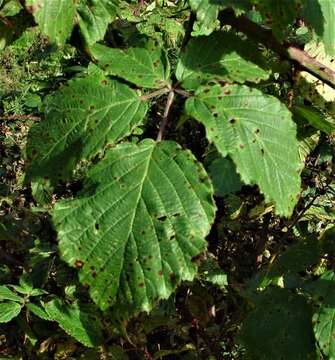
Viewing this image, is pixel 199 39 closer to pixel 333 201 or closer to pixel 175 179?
pixel 175 179

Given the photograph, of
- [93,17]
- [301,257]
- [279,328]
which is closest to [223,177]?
[301,257]

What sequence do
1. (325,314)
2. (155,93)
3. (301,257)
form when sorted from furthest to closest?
(301,257) → (325,314) → (155,93)

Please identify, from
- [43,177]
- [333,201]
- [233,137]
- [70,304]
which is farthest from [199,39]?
[333,201]

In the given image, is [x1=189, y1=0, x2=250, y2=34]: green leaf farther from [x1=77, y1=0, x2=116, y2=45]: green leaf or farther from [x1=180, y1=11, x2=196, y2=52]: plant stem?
[x1=77, y1=0, x2=116, y2=45]: green leaf

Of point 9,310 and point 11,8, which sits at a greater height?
point 11,8

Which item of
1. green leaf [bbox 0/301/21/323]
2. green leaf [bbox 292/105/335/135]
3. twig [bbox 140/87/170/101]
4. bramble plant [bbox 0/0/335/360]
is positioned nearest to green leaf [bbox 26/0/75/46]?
bramble plant [bbox 0/0/335/360]

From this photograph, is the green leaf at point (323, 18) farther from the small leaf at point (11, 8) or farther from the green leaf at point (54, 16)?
the small leaf at point (11, 8)

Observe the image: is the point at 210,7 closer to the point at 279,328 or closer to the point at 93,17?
the point at 93,17
